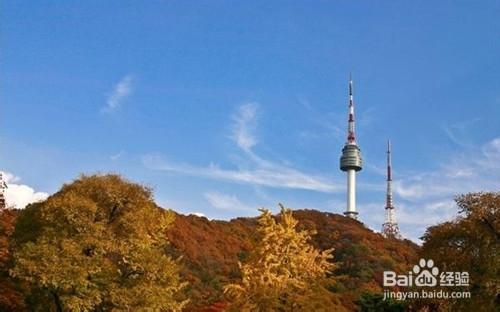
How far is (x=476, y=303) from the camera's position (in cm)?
2797

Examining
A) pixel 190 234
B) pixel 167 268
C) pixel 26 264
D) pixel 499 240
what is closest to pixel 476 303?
pixel 499 240

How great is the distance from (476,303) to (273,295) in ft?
31.6

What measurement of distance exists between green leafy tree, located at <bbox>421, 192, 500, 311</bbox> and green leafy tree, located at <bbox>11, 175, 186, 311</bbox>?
12438 mm

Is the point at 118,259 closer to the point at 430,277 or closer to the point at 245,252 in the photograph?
the point at 430,277

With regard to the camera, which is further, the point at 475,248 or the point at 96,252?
the point at 96,252

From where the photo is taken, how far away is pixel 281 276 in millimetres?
24312

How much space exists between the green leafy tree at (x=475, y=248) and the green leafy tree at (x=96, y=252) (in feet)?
40.8

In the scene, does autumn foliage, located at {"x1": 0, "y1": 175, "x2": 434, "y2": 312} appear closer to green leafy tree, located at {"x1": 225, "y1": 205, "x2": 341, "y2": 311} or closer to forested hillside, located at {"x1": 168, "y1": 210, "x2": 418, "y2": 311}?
green leafy tree, located at {"x1": 225, "y1": 205, "x2": 341, "y2": 311}

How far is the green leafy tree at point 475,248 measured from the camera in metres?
27.7

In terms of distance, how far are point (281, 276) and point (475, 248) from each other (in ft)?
31.6

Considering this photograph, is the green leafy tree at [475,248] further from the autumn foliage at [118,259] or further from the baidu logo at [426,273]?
the autumn foliage at [118,259]

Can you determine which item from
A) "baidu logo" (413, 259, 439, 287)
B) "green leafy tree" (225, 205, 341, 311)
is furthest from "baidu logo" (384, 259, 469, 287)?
"green leafy tree" (225, 205, 341, 311)

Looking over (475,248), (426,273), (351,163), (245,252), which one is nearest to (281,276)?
(475,248)

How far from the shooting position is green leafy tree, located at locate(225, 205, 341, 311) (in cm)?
2391
